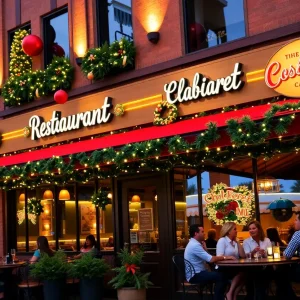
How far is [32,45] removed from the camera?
14031 mm

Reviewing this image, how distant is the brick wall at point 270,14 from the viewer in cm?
1029

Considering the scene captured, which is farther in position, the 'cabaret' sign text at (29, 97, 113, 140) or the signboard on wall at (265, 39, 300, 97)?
the 'cabaret' sign text at (29, 97, 113, 140)

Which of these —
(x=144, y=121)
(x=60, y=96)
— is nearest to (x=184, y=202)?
(x=144, y=121)

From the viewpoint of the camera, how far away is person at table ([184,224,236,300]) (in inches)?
369

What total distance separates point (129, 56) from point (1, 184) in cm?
507

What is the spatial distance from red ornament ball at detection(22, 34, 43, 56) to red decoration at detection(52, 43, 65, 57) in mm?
546

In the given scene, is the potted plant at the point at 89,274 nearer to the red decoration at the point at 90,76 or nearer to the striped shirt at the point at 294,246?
the striped shirt at the point at 294,246

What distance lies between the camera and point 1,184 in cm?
1508

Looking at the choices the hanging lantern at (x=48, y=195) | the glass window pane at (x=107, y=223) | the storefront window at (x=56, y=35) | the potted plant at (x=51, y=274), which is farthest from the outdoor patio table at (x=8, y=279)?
the storefront window at (x=56, y=35)

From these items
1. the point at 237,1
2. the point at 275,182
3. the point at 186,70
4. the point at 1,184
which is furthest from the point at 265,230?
the point at 1,184

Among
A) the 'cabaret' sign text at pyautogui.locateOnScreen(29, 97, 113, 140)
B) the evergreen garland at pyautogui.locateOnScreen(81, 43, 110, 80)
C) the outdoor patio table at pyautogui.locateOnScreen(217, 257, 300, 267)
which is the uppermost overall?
the evergreen garland at pyautogui.locateOnScreen(81, 43, 110, 80)

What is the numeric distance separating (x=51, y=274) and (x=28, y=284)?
81 cm

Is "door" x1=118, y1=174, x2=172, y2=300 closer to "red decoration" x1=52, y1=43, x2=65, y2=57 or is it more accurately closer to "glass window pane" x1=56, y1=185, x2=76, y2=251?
"glass window pane" x1=56, y1=185, x2=76, y2=251

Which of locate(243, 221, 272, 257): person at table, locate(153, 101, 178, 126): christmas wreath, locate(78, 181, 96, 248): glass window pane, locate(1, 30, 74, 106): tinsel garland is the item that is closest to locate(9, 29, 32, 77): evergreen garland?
locate(1, 30, 74, 106): tinsel garland
